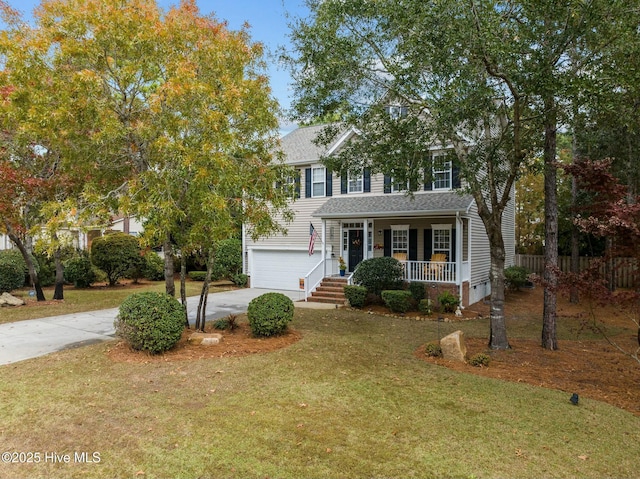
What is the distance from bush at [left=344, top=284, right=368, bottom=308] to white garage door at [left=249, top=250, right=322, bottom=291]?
4237 millimetres

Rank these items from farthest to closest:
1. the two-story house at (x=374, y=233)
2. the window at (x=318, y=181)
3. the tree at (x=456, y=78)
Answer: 1. the window at (x=318, y=181)
2. the two-story house at (x=374, y=233)
3. the tree at (x=456, y=78)

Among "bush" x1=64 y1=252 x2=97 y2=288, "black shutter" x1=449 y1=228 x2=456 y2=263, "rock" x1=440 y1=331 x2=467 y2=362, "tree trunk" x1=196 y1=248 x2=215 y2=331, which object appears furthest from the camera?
"bush" x1=64 y1=252 x2=97 y2=288

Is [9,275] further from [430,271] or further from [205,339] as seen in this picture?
[430,271]

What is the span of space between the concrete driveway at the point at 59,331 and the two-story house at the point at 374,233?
365cm

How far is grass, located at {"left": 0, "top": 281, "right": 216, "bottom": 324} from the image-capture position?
12.1 meters

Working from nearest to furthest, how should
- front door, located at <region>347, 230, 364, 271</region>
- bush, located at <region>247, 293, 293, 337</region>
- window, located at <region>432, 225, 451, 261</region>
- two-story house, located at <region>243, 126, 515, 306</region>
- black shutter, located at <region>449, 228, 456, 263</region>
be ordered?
bush, located at <region>247, 293, 293, 337</region>
two-story house, located at <region>243, 126, 515, 306</region>
black shutter, located at <region>449, 228, 456, 263</region>
window, located at <region>432, 225, 451, 261</region>
front door, located at <region>347, 230, 364, 271</region>

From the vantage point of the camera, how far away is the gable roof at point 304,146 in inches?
674

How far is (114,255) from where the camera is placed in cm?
1933

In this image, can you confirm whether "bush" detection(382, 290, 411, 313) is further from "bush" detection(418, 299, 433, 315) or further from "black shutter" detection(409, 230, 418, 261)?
"black shutter" detection(409, 230, 418, 261)

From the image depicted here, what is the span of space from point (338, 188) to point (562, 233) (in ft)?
39.8

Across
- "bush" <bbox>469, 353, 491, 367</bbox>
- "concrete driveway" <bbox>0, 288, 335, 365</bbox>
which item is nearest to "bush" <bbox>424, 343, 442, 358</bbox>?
"bush" <bbox>469, 353, 491, 367</bbox>

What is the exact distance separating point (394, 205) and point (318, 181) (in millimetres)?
4358

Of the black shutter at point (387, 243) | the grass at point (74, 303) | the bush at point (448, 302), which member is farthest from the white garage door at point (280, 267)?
the bush at point (448, 302)

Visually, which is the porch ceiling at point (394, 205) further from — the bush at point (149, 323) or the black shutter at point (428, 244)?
the bush at point (149, 323)
